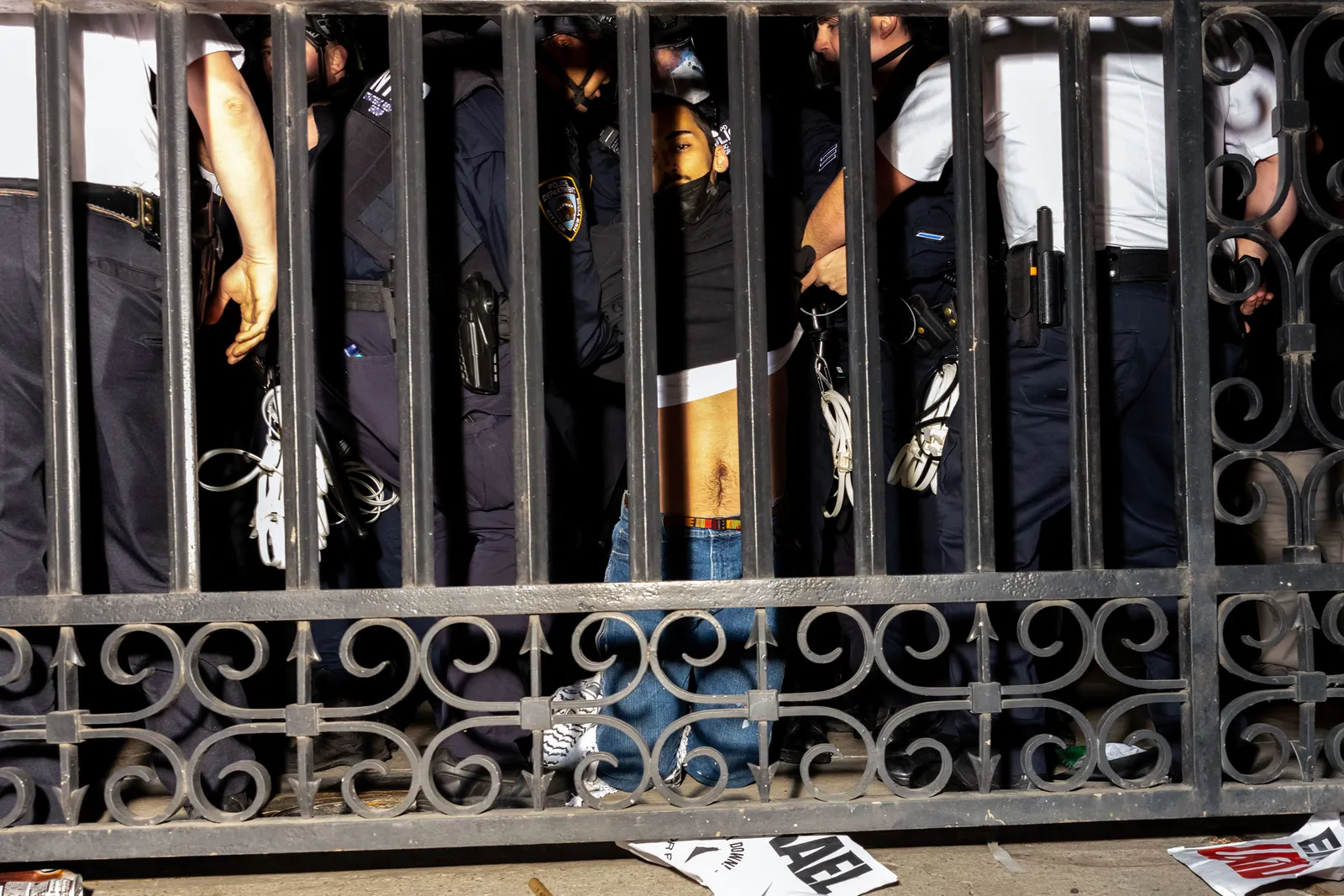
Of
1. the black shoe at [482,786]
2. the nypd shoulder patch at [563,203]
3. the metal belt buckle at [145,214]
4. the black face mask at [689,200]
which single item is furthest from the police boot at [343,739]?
the black face mask at [689,200]

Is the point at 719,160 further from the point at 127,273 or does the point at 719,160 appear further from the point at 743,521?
the point at 127,273

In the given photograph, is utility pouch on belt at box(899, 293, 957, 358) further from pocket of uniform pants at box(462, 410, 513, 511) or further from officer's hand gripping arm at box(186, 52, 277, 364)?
officer's hand gripping arm at box(186, 52, 277, 364)

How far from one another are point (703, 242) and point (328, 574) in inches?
70.2

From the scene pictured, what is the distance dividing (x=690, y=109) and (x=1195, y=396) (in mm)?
1559

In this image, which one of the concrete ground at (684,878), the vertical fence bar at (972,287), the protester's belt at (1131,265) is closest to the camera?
the vertical fence bar at (972,287)

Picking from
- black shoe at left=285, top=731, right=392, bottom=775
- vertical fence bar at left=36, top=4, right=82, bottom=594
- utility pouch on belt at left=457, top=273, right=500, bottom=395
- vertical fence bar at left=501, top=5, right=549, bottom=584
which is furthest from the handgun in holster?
black shoe at left=285, top=731, right=392, bottom=775

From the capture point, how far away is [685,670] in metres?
2.91

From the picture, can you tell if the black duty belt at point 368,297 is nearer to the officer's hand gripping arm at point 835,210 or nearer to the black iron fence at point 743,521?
the black iron fence at point 743,521

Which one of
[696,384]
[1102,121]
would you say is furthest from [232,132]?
[1102,121]

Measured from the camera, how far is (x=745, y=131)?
2062 mm

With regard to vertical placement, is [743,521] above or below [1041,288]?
below

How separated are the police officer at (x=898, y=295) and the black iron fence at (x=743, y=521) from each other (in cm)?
95

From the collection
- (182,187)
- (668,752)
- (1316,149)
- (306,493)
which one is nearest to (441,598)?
(306,493)

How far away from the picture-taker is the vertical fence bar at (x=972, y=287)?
2100 millimetres
